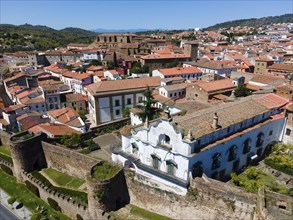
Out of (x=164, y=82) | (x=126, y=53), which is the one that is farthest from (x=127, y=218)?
(x=126, y=53)

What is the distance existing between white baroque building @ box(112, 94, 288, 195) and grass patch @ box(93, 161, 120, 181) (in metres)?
2.44

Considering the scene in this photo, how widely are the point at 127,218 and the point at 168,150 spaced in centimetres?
1014

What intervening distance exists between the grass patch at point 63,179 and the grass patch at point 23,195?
144 inches

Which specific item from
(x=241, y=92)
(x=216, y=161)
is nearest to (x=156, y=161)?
(x=216, y=161)

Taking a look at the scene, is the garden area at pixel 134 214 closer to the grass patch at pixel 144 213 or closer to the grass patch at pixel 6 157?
the grass patch at pixel 144 213

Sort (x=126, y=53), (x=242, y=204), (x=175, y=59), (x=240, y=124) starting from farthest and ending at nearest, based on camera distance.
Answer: (x=126, y=53), (x=175, y=59), (x=240, y=124), (x=242, y=204)

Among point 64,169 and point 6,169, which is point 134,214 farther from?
point 6,169

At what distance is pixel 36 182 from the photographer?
1416 inches

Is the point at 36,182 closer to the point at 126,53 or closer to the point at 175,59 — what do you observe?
the point at 175,59

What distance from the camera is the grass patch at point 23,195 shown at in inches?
1301

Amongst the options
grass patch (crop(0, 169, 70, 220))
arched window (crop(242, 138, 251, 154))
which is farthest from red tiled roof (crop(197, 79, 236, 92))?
grass patch (crop(0, 169, 70, 220))

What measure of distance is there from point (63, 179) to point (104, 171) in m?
11.5

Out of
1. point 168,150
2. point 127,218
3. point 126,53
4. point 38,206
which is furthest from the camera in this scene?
point 126,53

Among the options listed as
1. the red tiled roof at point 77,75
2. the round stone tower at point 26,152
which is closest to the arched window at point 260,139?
the round stone tower at point 26,152
